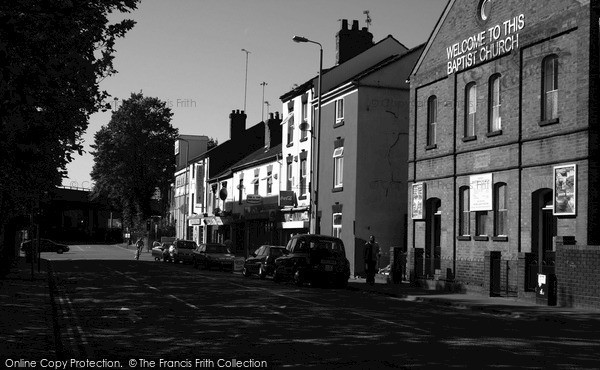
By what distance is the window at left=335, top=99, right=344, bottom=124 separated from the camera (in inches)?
1639

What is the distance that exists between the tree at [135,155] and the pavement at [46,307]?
52.7 meters

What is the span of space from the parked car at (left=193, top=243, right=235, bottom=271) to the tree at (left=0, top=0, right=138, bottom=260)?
27.2 m

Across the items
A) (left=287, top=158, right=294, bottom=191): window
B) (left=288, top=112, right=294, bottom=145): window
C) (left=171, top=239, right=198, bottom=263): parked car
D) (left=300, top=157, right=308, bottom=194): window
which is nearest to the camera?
(left=300, top=157, right=308, bottom=194): window

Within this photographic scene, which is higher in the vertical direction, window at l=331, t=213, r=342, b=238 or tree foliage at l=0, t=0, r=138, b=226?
tree foliage at l=0, t=0, r=138, b=226

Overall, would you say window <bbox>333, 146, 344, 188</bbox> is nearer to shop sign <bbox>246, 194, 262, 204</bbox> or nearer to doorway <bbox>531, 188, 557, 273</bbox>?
shop sign <bbox>246, 194, 262, 204</bbox>

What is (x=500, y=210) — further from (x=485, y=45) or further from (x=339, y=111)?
(x=339, y=111)

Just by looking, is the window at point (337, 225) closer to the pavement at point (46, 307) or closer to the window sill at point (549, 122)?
the pavement at point (46, 307)

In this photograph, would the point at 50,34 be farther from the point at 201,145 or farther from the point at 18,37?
the point at 201,145

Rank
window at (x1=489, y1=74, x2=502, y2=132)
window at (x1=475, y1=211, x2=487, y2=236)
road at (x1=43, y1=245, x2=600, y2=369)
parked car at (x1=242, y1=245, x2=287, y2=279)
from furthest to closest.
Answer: parked car at (x1=242, y1=245, x2=287, y2=279) → window at (x1=475, y1=211, x2=487, y2=236) → window at (x1=489, y1=74, x2=502, y2=132) → road at (x1=43, y1=245, x2=600, y2=369)

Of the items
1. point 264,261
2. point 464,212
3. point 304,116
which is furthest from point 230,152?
point 464,212

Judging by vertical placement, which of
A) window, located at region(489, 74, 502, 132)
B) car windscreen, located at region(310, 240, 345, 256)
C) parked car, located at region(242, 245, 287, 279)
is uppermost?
window, located at region(489, 74, 502, 132)

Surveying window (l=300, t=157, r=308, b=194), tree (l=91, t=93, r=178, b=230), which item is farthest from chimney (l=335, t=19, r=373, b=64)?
tree (l=91, t=93, r=178, b=230)

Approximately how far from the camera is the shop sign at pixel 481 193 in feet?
89.2

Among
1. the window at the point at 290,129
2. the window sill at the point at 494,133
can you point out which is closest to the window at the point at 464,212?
the window sill at the point at 494,133
